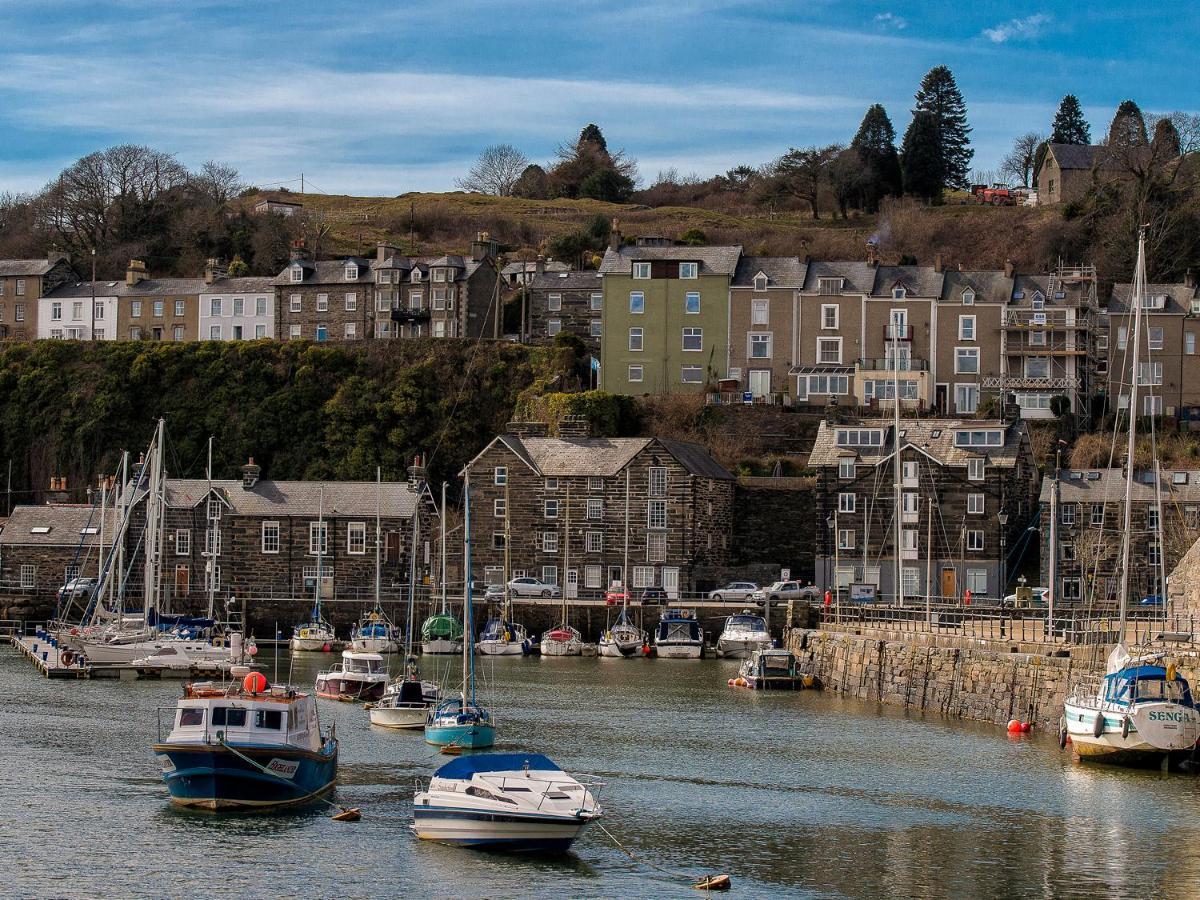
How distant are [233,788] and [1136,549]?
1766 inches

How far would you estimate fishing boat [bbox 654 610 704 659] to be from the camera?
211ft

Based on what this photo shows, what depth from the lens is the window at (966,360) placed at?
81125 millimetres

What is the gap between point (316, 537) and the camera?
2808 inches

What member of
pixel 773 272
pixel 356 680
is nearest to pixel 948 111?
pixel 773 272

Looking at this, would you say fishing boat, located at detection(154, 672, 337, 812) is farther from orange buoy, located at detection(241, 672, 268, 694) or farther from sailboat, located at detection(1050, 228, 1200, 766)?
sailboat, located at detection(1050, 228, 1200, 766)

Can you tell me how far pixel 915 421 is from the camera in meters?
74.1

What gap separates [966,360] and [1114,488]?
47.1 feet

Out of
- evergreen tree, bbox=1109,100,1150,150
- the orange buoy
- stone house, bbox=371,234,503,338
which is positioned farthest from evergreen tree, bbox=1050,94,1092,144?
the orange buoy

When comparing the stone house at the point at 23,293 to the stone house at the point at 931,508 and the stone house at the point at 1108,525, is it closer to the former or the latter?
the stone house at the point at 931,508

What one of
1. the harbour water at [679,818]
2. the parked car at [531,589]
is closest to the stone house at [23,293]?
the parked car at [531,589]

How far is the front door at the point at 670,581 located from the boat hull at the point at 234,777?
39.2m

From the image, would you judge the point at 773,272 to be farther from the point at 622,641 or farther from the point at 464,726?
the point at 464,726

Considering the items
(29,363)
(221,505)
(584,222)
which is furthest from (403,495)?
(584,222)

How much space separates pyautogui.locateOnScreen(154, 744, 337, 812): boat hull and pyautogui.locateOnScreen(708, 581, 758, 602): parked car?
37.9 m
